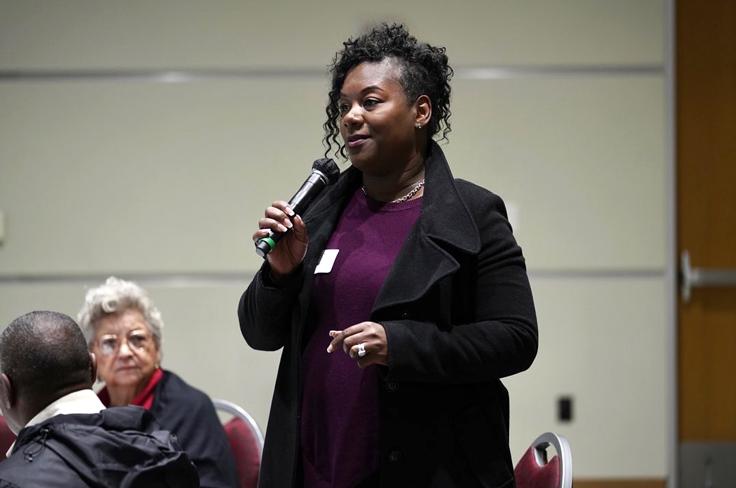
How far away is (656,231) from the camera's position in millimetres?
4215

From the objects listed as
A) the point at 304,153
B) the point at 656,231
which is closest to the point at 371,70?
the point at 304,153

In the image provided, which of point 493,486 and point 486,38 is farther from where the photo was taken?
point 486,38

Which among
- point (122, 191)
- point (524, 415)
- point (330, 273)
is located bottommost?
point (524, 415)

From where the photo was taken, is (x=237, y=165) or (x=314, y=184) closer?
(x=314, y=184)

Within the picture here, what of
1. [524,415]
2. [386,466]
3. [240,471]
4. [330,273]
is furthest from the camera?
[524,415]

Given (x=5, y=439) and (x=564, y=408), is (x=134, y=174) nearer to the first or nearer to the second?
(x=5, y=439)

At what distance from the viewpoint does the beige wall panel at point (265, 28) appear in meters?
4.20

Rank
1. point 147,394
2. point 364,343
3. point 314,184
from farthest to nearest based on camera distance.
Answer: point 147,394
point 314,184
point 364,343

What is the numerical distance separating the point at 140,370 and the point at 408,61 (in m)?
1.36

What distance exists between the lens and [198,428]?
2.76 metres

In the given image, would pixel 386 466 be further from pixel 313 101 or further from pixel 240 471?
pixel 313 101

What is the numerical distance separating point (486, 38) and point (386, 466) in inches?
108

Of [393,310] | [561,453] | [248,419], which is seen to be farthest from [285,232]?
[248,419]

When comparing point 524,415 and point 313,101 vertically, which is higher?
point 313,101
